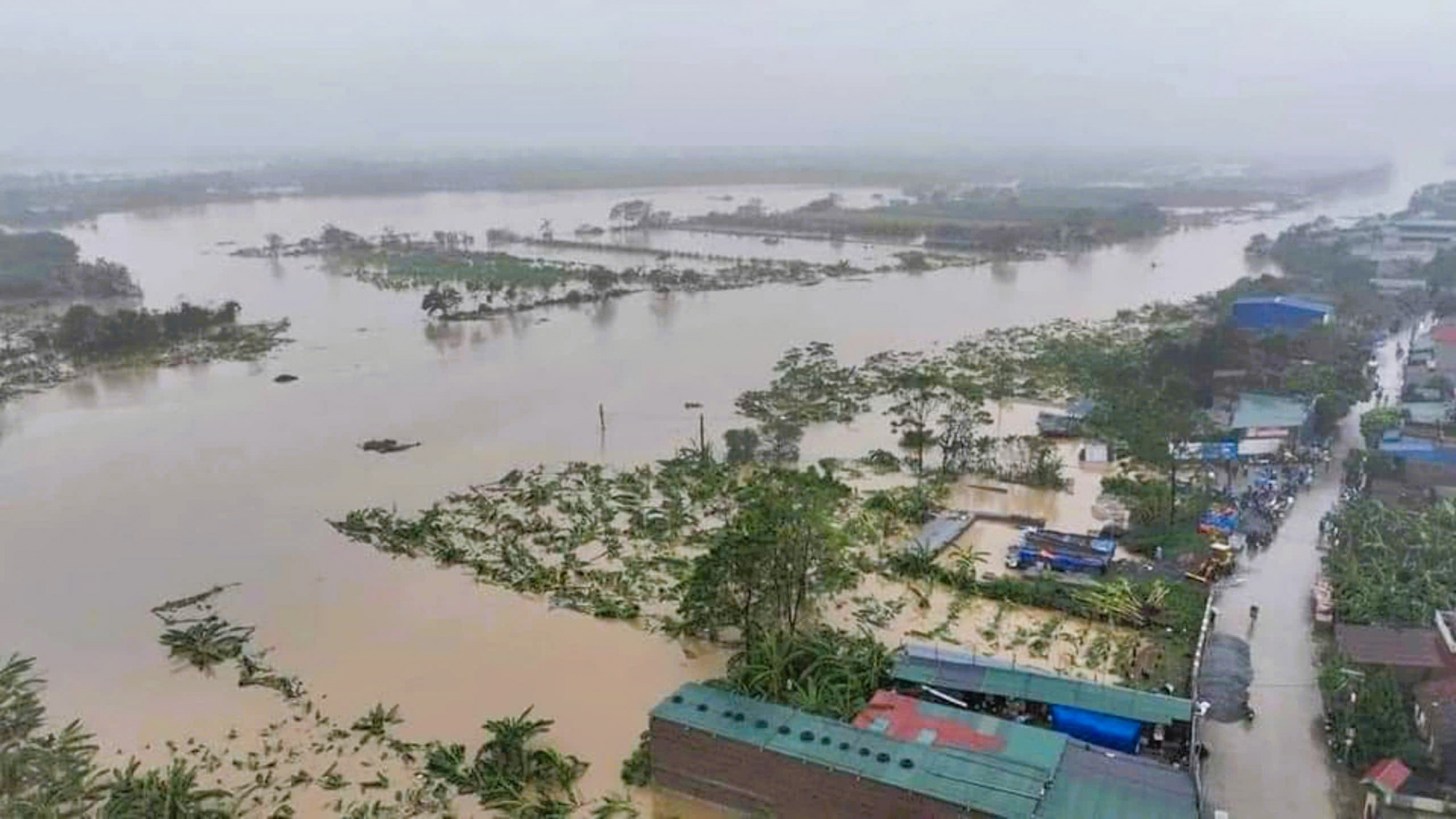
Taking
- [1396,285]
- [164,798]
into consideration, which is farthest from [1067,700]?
[1396,285]

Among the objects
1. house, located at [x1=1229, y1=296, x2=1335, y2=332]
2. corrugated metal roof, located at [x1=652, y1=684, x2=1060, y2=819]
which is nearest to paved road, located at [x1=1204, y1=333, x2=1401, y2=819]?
corrugated metal roof, located at [x1=652, y1=684, x2=1060, y2=819]

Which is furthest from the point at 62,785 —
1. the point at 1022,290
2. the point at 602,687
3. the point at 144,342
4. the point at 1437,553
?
the point at 1022,290

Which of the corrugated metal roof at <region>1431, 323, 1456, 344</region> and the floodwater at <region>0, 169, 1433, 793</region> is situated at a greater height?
the corrugated metal roof at <region>1431, 323, 1456, 344</region>

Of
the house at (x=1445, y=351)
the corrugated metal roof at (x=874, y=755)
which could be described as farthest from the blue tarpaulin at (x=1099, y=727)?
the house at (x=1445, y=351)

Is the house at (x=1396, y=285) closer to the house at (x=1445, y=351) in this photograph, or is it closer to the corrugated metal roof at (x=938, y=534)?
the house at (x=1445, y=351)

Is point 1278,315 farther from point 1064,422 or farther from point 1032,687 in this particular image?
point 1032,687

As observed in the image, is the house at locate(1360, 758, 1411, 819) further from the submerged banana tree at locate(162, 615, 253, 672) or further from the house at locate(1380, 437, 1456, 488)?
the submerged banana tree at locate(162, 615, 253, 672)

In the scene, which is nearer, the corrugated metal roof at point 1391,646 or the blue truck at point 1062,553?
the corrugated metal roof at point 1391,646

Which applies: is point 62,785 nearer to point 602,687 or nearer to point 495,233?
point 602,687
